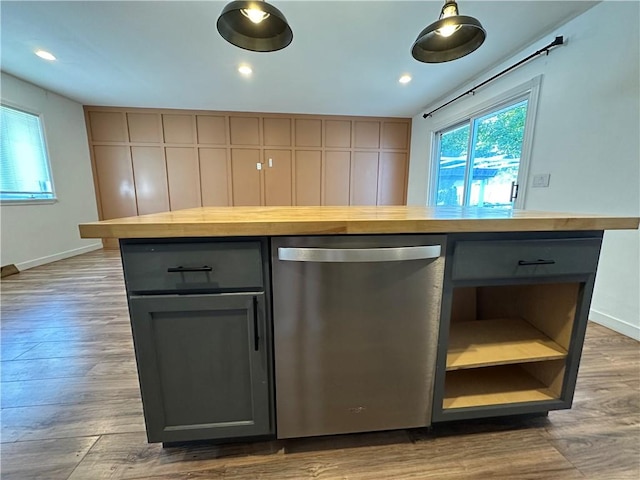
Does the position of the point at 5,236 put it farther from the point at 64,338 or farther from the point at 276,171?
the point at 276,171

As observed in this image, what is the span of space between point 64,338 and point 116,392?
894 millimetres

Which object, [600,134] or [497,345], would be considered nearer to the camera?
[497,345]

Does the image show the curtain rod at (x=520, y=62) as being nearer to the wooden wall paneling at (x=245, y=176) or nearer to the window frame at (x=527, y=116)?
the window frame at (x=527, y=116)

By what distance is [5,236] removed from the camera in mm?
3256

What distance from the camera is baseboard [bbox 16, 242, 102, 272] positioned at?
3.51 m

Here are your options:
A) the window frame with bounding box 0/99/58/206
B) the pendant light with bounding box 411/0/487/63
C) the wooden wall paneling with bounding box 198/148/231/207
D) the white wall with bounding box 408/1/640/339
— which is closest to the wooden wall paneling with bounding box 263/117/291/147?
the wooden wall paneling with bounding box 198/148/231/207

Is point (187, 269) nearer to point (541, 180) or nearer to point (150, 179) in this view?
point (541, 180)

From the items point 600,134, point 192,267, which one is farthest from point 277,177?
point 192,267

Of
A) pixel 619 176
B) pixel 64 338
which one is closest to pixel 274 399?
pixel 64 338

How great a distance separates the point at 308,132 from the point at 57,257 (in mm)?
4505

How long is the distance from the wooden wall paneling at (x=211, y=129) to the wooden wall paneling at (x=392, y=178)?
9.91 ft

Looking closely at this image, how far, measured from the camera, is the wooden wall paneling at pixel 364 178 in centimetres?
523

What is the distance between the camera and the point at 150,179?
482cm

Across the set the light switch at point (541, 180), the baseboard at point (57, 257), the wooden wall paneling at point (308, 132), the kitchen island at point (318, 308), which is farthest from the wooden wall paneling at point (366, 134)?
the baseboard at point (57, 257)
